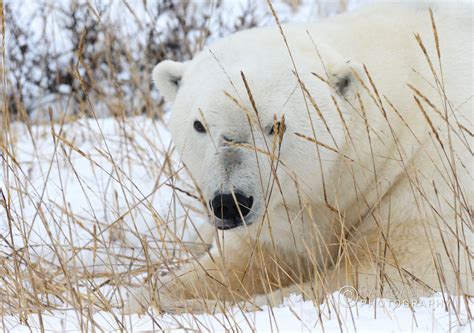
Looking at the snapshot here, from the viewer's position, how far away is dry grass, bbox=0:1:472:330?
8.06 feet

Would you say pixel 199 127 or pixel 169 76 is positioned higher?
pixel 169 76

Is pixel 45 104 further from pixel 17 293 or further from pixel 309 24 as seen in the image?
pixel 17 293

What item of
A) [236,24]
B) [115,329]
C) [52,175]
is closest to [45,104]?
[236,24]

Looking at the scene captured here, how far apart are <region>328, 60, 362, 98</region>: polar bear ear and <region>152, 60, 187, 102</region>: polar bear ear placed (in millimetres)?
578

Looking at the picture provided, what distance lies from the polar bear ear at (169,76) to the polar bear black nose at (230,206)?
0.72 m

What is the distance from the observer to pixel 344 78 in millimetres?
2799

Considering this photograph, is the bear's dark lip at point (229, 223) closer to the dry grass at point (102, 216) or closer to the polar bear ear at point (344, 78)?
the dry grass at point (102, 216)

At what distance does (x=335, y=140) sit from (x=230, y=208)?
0.52 meters

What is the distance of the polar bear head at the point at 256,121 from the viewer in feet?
8.41

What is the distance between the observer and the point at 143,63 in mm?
6656

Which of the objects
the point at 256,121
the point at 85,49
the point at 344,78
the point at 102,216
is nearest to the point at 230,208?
the point at 256,121

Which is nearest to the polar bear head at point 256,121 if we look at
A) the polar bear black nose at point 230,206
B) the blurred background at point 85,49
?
the polar bear black nose at point 230,206

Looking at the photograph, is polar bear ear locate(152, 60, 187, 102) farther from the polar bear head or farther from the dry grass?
the dry grass

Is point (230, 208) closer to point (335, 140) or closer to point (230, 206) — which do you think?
point (230, 206)
